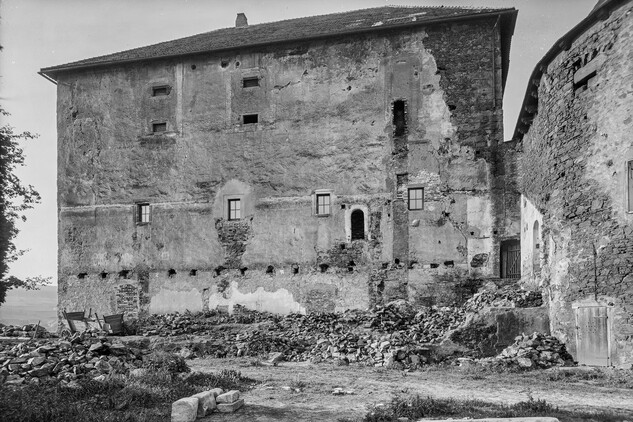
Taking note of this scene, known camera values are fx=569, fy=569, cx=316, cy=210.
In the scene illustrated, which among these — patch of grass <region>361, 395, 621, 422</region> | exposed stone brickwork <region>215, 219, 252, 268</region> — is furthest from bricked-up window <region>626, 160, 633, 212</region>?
exposed stone brickwork <region>215, 219, 252, 268</region>

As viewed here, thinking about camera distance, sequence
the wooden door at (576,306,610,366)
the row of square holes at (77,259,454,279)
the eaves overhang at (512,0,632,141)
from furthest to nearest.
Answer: the row of square holes at (77,259,454,279)
the eaves overhang at (512,0,632,141)
the wooden door at (576,306,610,366)

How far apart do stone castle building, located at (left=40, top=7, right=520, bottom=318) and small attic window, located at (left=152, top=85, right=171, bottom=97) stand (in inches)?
2.2

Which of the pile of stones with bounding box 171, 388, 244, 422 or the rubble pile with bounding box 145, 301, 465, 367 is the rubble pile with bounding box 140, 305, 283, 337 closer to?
the rubble pile with bounding box 145, 301, 465, 367

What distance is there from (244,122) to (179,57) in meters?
3.71

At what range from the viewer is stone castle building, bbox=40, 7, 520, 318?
19156mm

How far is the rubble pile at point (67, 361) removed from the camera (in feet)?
32.3

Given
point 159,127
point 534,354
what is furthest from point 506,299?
point 159,127

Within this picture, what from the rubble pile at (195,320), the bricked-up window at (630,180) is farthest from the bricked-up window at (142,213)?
the bricked-up window at (630,180)

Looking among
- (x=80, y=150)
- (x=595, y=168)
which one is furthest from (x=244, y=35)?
(x=595, y=168)

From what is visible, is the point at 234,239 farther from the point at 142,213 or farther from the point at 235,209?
the point at 142,213

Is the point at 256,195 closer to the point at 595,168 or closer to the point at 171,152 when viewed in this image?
the point at 171,152

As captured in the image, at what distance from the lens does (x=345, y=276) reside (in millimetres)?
19750

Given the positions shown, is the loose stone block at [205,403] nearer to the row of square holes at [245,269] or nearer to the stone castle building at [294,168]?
the stone castle building at [294,168]

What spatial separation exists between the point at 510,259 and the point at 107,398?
14.1 metres
